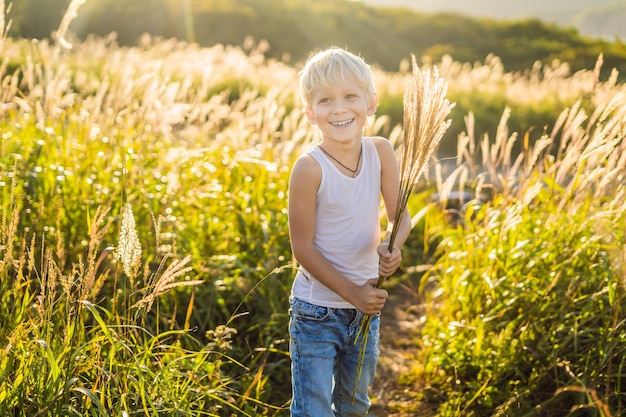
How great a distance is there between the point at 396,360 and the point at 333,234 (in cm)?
179

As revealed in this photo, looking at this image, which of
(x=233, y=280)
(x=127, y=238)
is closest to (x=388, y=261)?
(x=127, y=238)

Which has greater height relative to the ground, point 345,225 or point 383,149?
point 383,149

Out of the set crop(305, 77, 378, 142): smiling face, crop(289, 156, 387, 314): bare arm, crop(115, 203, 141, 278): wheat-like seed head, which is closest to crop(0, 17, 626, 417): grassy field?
crop(115, 203, 141, 278): wheat-like seed head

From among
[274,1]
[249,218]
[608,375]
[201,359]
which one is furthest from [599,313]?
[274,1]

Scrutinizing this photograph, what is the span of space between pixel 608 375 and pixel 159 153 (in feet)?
10.8

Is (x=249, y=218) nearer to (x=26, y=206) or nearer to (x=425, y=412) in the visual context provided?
(x=26, y=206)

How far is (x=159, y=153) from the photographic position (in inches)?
196

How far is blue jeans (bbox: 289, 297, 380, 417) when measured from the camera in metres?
2.52

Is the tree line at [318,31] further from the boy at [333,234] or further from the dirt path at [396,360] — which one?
the boy at [333,234]

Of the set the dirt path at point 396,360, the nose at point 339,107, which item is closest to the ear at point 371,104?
the nose at point 339,107

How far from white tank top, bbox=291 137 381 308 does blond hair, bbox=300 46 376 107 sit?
0.24m

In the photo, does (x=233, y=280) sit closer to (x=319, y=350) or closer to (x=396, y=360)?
(x=396, y=360)

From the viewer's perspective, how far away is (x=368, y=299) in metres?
2.43

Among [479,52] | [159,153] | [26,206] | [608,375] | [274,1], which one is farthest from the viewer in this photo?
[274,1]
